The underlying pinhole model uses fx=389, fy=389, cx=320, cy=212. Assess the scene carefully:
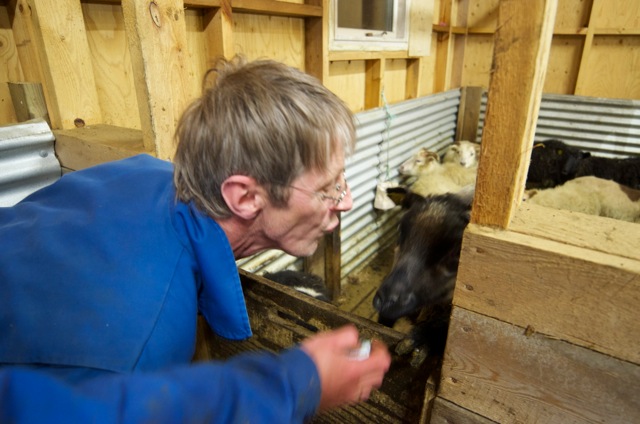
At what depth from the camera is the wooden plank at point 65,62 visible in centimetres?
193

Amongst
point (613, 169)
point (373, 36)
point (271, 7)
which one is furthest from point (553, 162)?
point (271, 7)

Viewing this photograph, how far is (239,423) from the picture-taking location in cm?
67

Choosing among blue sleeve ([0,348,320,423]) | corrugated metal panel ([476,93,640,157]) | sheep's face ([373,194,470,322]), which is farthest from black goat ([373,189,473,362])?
corrugated metal panel ([476,93,640,157])

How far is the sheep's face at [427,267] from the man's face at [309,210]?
0.67 metres

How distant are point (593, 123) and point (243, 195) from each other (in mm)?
6979

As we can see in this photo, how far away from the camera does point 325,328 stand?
1488 mm

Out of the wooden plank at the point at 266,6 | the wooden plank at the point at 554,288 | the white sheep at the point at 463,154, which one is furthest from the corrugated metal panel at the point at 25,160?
the white sheep at the point at 463,154

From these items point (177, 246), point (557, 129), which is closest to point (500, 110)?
point (177, 246)

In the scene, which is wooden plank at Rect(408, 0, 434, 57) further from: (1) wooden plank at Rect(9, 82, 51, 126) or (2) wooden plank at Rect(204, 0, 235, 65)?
(1) wooden plank at Rect(9, 82, 51, 126)

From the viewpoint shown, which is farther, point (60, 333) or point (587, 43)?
point (587, 43)

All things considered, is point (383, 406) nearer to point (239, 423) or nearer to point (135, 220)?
point (239, 423)

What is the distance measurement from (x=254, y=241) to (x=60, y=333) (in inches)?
24.6

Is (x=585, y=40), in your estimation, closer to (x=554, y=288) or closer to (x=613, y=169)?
(x=613, y=169)

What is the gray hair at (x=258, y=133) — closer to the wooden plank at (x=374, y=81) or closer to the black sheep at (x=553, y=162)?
the wooden plank at (x=374, y=81)
